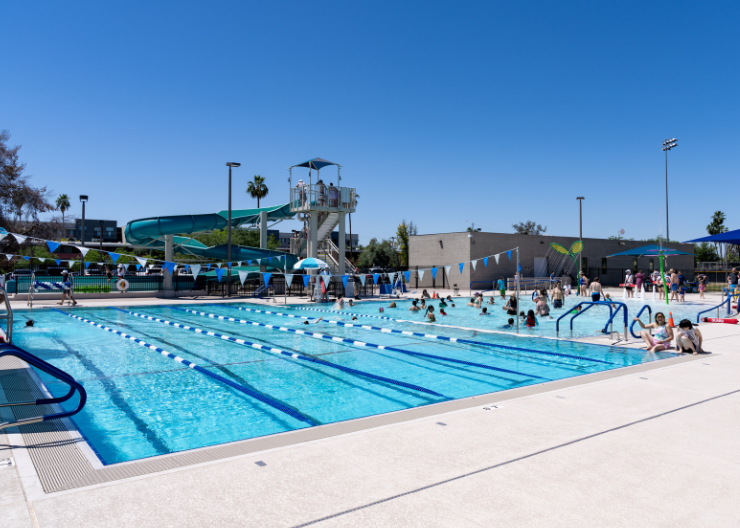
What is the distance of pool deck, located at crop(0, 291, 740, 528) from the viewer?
310 centimetres

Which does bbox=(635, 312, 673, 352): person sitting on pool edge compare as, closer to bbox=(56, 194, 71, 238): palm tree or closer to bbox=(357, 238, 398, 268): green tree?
bbox=(357, 238, 398, 268): green tree

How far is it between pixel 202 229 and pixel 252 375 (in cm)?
2128

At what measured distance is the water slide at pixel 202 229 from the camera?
1024 inches

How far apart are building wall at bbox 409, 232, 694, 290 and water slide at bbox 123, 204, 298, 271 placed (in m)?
11.9

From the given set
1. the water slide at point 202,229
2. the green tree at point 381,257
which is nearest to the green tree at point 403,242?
the green tree at point 381,257

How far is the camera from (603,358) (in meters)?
9.96

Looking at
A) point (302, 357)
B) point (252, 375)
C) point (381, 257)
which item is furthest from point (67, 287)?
point (381, 257)

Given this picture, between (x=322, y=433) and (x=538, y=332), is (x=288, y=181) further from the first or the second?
(x=322, y=433)

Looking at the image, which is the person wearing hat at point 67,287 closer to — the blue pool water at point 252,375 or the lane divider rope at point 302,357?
the blue pool water at point 252,375

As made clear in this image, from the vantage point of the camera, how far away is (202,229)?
28516mm

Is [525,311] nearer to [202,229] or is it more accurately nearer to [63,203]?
[202,229]

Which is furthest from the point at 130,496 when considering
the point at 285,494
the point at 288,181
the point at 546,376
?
the point at 288,181

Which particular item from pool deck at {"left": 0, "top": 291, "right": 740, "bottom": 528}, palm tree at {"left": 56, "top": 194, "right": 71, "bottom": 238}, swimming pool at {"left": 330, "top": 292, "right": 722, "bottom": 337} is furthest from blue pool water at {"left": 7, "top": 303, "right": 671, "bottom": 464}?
palm tree at {"left": 56, "top": 194, "right": 71, "bottom": 238}

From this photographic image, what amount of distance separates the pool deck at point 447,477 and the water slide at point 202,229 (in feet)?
74.6
